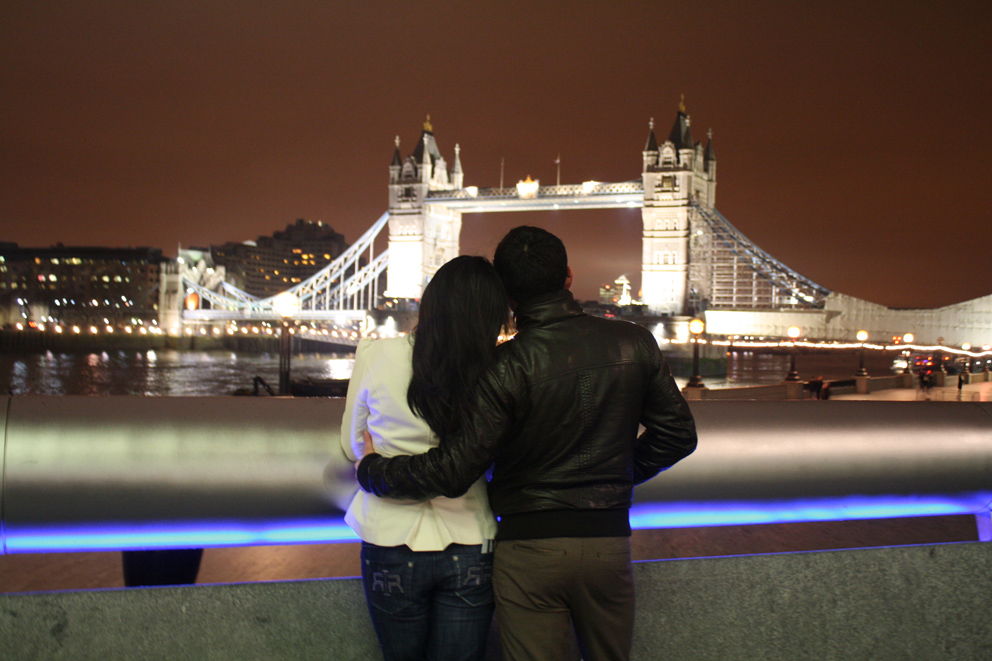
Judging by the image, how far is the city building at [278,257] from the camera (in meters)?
93.0

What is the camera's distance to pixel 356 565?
2176mm

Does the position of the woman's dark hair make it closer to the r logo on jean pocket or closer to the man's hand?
the man's hand

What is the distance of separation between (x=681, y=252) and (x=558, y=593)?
31.9 metres

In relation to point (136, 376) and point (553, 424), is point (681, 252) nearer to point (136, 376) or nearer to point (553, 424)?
point (136, 376)

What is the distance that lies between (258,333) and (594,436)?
43.9 meters

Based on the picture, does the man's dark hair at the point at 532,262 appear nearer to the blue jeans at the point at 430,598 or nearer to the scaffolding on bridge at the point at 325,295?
the blue jeans at the point at 430,598

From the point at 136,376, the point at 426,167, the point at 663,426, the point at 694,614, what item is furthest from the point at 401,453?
the point at 426,167

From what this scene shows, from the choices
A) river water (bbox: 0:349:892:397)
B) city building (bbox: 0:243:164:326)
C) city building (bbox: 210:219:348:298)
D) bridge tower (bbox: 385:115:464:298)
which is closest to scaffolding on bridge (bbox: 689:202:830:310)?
river water (bbox: 0:349:892:397)

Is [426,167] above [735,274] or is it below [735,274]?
above

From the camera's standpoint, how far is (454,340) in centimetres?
123

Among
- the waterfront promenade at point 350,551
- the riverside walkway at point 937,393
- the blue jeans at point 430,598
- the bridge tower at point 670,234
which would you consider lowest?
the riverside walkway at point 937,393

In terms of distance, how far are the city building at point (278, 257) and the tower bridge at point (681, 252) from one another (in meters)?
47.7

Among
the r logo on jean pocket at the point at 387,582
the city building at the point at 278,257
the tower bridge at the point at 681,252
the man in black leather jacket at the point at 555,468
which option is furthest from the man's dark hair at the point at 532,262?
the city building at the point at 278,257

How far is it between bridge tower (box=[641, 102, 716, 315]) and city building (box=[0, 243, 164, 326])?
1647 inches
